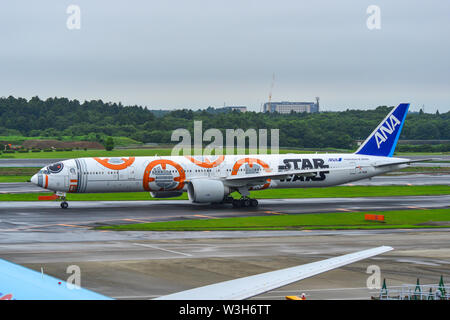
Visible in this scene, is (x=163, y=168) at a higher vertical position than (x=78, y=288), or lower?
higher

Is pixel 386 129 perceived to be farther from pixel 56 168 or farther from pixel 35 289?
pixel 35 289

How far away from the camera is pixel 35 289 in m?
13.6

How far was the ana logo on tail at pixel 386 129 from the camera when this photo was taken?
65.6 m

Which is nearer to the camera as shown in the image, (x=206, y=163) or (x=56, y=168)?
(x=56, y=168)

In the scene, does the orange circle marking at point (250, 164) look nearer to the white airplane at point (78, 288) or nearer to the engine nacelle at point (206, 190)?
the engine nacelle at point (206, 190)

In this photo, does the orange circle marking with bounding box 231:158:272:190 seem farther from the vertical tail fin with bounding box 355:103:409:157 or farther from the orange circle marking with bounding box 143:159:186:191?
the vertical tail fin with bounding box 355:103:409:157

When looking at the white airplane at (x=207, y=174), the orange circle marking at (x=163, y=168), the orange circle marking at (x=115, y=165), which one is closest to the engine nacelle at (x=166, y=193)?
the white airplane at (x=207, y=174)

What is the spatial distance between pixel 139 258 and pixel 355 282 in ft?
39.3

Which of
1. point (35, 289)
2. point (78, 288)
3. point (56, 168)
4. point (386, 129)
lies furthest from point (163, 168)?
point (35, 289)

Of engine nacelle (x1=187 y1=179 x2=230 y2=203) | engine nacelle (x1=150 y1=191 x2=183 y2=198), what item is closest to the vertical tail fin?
engine nacelle (x1=187 y1=179 x2=230 y2=203)

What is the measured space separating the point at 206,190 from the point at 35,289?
4262 centimetres

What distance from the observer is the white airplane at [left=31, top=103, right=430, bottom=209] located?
5616 cm

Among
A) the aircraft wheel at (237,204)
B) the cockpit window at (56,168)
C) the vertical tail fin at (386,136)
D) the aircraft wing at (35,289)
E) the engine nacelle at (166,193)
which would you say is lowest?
the aircraft wheel at (237,204)
